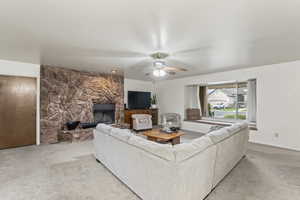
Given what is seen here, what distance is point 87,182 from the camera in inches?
93.4

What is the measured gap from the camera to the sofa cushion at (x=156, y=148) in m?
1.60

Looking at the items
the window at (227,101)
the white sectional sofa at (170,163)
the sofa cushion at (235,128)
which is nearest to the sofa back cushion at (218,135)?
the white sectional sofa at (170,163)

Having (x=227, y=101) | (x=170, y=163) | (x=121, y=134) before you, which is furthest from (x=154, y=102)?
(x=170, y=163)

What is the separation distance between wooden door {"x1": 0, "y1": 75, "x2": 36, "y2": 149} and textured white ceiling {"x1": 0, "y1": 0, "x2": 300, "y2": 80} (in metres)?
1.01

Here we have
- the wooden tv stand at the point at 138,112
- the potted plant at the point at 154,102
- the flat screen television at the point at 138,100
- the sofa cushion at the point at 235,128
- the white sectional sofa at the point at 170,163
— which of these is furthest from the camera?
the potted plant at the point at 154,102

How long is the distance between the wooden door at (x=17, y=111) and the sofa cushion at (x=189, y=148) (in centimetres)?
452

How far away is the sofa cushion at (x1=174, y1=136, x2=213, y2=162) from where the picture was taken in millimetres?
1577

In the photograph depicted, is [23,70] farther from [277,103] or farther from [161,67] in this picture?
[277,103]

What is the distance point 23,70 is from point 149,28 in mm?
Result: 4105

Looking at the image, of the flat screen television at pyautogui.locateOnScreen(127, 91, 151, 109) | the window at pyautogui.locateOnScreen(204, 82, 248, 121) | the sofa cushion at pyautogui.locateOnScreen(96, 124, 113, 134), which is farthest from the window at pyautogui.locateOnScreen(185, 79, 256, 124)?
the sofa cushion at pyautogui.locateOnScreen(96, 124, 113, 134)

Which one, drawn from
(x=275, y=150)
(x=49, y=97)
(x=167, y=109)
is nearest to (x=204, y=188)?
Result: (x=275, y=150)

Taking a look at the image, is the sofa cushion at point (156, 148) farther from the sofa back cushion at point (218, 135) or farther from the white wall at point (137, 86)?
the white wall at point (137, 86)

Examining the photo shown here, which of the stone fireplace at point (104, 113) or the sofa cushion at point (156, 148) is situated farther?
the stone fireplace at point (104, 113)

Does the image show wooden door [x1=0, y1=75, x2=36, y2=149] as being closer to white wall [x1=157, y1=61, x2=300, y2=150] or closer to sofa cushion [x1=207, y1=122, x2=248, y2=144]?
sofa cushion [x1=207, y1=122, x2=248, y2=144]
